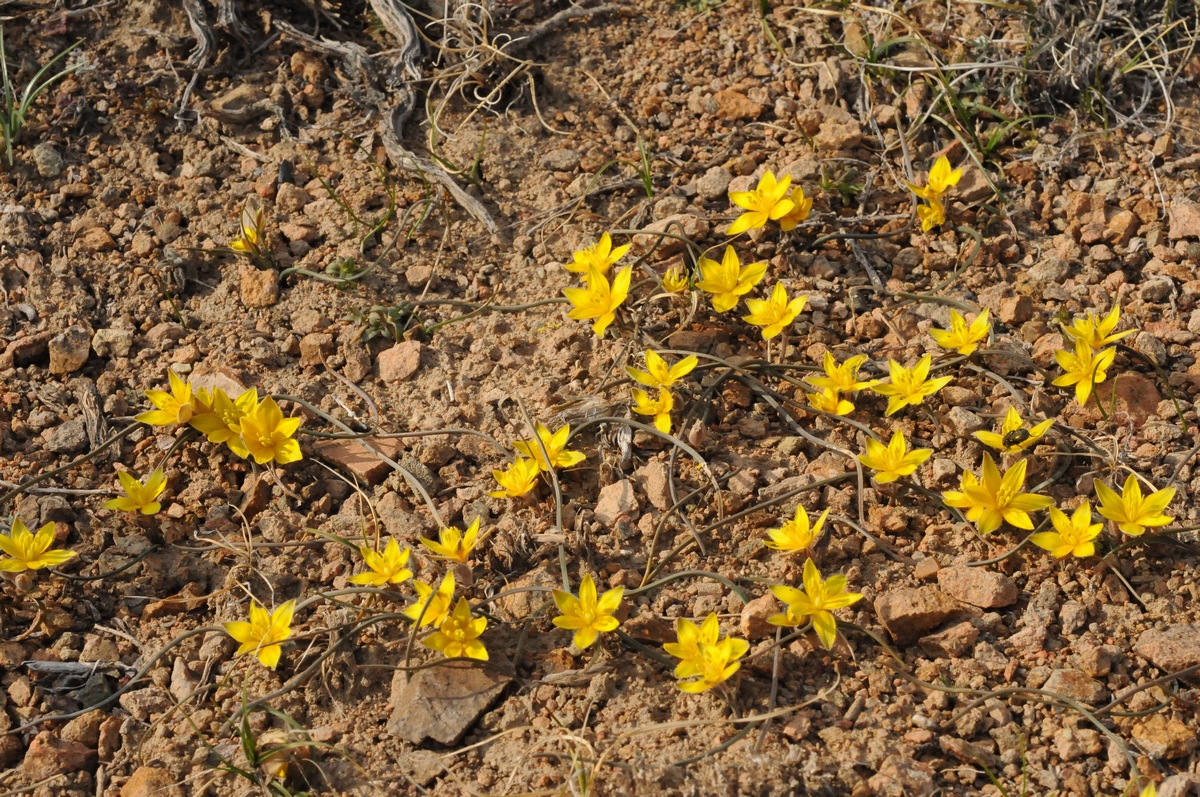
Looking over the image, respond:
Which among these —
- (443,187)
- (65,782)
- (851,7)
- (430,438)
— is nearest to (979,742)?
(430,438)

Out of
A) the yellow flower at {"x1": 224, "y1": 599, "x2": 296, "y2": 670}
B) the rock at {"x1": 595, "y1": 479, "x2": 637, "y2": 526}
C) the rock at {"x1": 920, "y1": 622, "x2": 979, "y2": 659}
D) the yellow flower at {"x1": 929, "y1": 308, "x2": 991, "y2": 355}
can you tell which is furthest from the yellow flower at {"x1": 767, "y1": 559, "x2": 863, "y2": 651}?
the yellow flower at {"x1": 224, "y1": 599, "x2": 296, "y2": 670}

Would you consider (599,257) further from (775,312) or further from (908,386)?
(908,386)

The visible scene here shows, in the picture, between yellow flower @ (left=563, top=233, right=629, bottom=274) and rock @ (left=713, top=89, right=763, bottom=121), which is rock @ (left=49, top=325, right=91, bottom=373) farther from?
rock @ (left=713, top=89, right=763, bottom=121)

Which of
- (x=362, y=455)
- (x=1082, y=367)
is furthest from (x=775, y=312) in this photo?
(x=362, y=455)

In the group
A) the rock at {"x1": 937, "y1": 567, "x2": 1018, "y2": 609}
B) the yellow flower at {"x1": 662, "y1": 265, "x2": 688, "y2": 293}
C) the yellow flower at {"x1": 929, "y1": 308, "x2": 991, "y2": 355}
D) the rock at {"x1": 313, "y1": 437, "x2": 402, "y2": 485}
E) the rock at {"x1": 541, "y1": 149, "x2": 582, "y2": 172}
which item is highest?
the rock at {"x1": 541, "y1": 149, "x2": 582, "y2": 172}

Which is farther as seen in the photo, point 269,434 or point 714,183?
point 714,183

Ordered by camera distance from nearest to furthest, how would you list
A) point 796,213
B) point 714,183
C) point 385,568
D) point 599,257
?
1. point 385,568
2. point 599,257
3. point 796,213
4. point 714,183

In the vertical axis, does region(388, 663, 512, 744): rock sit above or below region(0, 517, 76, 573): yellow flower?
below
